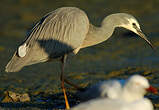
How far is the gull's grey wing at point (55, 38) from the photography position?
7430 mm

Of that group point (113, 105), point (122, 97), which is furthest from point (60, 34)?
point (113, 105)

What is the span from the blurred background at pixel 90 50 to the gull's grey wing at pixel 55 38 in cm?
128

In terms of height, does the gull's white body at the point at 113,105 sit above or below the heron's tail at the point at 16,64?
above

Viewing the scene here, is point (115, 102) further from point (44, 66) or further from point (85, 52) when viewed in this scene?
point (85, 52)

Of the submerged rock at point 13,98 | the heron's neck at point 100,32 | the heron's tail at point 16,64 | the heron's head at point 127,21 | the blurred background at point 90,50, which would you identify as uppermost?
the heron's head at point 127,21

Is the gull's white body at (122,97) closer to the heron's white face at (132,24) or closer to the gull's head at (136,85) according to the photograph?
the gull's head at (136,85)

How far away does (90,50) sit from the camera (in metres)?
12.5

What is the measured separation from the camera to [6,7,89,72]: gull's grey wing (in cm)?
743

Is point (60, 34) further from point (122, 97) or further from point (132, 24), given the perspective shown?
point (122, 97)

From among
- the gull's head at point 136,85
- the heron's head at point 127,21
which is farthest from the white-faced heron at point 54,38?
the gull's head at point 136,85

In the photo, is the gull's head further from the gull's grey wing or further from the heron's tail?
the heron's tail

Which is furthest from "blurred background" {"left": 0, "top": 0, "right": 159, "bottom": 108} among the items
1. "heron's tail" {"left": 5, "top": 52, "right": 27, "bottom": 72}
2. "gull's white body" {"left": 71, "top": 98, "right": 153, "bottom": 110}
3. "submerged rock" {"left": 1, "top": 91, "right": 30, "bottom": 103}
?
"gull's white body" {"left": 71, "top": 98, "right": 153, "bottom": 110}

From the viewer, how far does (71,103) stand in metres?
7.52

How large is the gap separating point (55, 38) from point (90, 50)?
4.95m
